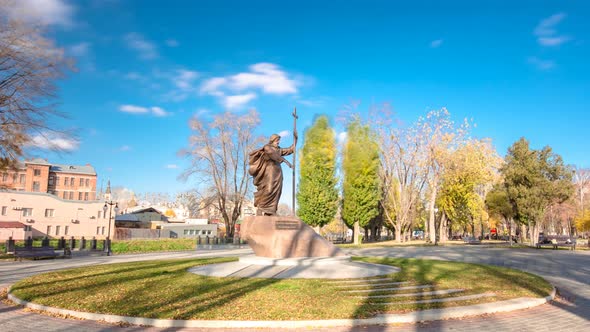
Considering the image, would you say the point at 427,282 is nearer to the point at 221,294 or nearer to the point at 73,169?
the point at 221,294

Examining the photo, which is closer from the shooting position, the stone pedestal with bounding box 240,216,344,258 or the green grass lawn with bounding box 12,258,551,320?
the green grass lawn with bounding box 12,258,551,320

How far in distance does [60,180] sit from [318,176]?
5786cm

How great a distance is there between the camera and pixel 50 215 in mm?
43062

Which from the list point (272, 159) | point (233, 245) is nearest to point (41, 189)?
point (233, 245)

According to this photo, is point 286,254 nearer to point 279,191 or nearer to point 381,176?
point 279,191

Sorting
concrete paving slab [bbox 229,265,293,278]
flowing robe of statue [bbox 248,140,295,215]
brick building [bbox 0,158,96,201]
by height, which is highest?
brick building [bbox 0,158,96,201]

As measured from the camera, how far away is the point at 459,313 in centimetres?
778


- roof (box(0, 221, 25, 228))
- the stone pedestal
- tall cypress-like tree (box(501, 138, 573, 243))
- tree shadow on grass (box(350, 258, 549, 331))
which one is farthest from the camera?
roof (box(0, 221, 25, 228))

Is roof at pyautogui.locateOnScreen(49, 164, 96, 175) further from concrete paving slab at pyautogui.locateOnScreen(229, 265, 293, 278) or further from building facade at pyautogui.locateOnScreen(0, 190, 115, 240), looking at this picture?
concrete paving slab at pyautogui.locateOnScreen(229, 265, 293, 278)

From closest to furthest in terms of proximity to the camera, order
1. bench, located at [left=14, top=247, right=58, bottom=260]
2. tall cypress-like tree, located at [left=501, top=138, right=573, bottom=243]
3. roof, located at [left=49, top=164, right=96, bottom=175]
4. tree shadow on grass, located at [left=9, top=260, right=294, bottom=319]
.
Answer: tree shadow on grass, located at [left=9, top=260, right=294, bottom=319] < bench, located at [left=14, top=247, right=58, bottom=260] < tall cypress-like tree, located at [left=501, top=138, right=573, bottom=243] < roof, located at [left=49, top=164, right=96, bottom=175]

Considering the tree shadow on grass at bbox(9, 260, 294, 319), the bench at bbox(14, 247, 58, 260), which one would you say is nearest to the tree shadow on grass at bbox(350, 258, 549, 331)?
the tree shadow on grass at bbox(9, 260, 294, 319)

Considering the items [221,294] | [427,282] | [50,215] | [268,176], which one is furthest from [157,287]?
[50,215]

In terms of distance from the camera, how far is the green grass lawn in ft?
24.3

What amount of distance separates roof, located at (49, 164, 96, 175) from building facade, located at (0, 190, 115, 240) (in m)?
37.0
